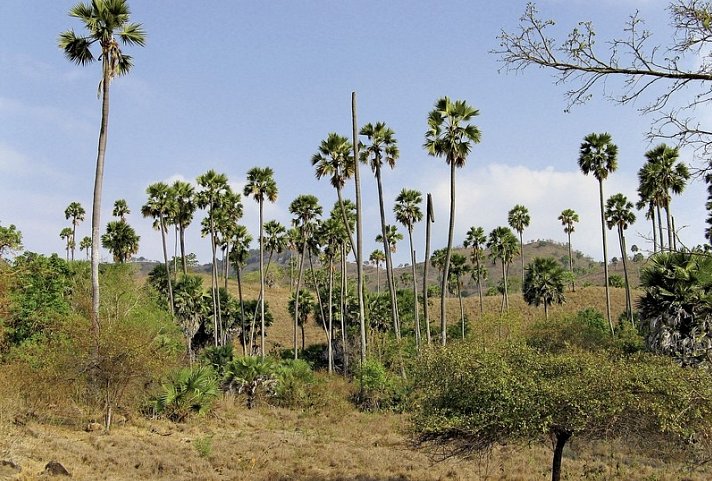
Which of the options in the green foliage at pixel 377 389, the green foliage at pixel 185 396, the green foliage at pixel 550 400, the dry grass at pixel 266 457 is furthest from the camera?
the green foliage at pixel 377 389

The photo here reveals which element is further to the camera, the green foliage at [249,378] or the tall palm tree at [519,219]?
the tall palm tree at [519,219]

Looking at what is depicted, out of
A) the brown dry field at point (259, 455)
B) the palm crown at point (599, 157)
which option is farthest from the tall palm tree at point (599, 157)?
the brown dry field at point (259, 455)

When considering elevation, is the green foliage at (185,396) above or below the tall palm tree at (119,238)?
below

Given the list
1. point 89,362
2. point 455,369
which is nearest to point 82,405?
point 89,362

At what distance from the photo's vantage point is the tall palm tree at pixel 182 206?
49250 mm

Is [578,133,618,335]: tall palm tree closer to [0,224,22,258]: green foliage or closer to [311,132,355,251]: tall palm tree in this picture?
[311,132,355,251]: tall palm tree

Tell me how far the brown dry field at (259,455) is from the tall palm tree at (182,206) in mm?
23051

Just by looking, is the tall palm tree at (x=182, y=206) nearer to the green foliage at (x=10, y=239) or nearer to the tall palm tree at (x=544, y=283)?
the green foliage at (x=10, y=239)

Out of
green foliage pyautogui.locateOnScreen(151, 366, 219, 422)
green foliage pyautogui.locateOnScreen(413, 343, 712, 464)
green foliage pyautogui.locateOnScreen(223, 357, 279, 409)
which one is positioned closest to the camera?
green foliage pyautogui.locateOnScreen(413, 343, 712, 464)

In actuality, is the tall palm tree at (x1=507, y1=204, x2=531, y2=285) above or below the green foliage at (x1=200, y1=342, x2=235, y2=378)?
above

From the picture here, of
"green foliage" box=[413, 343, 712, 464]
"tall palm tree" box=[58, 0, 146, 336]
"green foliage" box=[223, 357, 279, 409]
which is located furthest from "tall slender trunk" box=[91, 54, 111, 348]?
"green foliage" box=[413, 343, 712, 464]

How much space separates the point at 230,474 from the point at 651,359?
14.2 meters

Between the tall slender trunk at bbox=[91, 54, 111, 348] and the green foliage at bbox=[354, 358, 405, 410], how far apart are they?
17.7 metres

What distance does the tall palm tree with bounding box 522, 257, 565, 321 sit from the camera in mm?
58719
